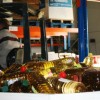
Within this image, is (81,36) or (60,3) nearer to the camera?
(81,36)

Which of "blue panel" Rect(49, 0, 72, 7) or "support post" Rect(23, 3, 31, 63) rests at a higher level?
"blue panel" Rect(49, 0, 72, 7)

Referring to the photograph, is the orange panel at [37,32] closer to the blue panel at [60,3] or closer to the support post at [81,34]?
the blue panel at [60,3]

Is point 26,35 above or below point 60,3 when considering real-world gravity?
below

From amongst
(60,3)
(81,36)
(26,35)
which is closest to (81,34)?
(81,36)

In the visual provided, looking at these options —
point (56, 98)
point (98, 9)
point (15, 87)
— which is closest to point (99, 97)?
point (56, 98)

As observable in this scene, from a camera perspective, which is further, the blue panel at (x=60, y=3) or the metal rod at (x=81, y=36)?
the blue panel at (x=60, y=3)

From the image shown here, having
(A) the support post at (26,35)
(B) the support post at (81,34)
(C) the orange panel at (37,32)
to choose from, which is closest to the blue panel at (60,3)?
(C) the orange panel at (37,32)

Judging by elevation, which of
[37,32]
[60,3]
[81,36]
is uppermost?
[60,3]

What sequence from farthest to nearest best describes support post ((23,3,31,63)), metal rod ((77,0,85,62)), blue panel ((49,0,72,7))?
blue panel ((49,0,72,7)) → metal rod ((77,0,85,62)) → support post ((23,3,31,63))

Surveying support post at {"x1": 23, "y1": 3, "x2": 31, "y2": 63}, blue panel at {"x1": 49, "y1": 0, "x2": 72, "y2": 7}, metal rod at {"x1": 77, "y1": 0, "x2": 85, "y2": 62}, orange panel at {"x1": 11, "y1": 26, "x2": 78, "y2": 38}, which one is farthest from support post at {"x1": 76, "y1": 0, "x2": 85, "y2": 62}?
support post at {"x1": 23, "y1": 3, "x2": 31, "y2": 63}

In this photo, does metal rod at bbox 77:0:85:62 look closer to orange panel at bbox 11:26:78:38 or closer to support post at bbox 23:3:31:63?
orange panel at bbox 11:26:78:38

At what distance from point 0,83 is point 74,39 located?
13.1m

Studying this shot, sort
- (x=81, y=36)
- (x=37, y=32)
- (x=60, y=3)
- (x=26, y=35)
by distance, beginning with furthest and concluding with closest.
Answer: (x=60, y=3) → (x=37, y=32) → (x=81, y=36) → (x=26, y=35)

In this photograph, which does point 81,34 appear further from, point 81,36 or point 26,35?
point 26,35
